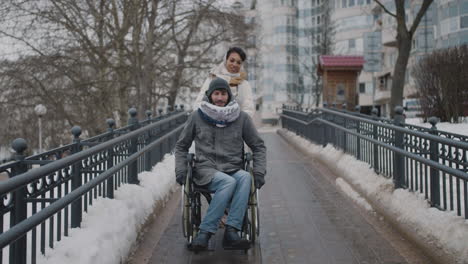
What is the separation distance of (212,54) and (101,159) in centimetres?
2366

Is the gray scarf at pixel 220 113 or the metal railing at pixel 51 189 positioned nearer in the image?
the metal railing at pixel 51 189

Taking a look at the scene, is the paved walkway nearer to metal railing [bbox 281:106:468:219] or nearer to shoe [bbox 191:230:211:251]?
shoe [bbox 191:230:211:251]

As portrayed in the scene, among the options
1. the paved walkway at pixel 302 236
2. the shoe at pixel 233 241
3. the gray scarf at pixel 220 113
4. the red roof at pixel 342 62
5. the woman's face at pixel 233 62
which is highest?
the red roof at pixel 342 62

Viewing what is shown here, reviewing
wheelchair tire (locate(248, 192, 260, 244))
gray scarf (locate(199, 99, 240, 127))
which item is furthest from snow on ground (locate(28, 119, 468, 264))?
gray scarf (locate(199, 99, 240, 127))

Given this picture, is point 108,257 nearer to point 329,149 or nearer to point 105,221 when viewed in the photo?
point 105,221

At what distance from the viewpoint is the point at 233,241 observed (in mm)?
4926

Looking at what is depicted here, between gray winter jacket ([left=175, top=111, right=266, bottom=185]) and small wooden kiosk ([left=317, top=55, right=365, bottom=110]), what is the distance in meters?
16.0

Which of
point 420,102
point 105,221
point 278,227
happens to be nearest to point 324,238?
point 278,227

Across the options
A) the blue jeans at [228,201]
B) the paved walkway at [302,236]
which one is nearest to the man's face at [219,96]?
the blue jeans at [228,201]

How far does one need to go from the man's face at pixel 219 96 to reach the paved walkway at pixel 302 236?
1396 millimetres

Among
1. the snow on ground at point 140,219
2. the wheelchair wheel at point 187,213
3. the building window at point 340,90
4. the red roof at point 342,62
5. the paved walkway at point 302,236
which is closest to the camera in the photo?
the snow on ground at point 140,219

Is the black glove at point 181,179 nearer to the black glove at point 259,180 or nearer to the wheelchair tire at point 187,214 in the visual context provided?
the wheelchair tire at point 187,214

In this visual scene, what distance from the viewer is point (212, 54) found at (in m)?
29.0

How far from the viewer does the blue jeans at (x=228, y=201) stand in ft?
16.2
